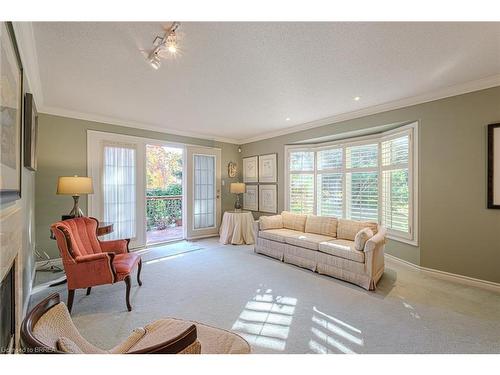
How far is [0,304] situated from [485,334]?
341 cm

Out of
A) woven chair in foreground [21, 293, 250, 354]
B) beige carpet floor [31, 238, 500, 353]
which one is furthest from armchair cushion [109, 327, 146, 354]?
beige carpet floor [31, 238, 500, 353]

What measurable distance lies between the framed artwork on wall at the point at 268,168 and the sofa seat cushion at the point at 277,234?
1.53 meters

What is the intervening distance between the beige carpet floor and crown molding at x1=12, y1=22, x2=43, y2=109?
2403 millimetres

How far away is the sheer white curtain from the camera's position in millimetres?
4098

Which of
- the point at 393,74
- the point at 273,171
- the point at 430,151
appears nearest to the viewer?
the point at 393,74

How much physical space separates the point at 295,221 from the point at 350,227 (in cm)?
102

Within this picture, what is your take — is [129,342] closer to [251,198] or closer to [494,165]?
[494,165]

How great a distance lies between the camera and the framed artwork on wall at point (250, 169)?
226 inches

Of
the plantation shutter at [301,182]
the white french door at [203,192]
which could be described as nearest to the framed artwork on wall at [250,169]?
the white french door at [203,192]

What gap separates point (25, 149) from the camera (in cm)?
207

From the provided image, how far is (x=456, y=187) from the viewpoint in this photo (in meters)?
2.90

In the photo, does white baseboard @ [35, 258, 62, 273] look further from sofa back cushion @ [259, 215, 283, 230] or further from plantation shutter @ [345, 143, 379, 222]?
plantation shutter @ [345, 143, 379, 222]

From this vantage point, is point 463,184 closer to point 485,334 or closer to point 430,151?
point 430,151
